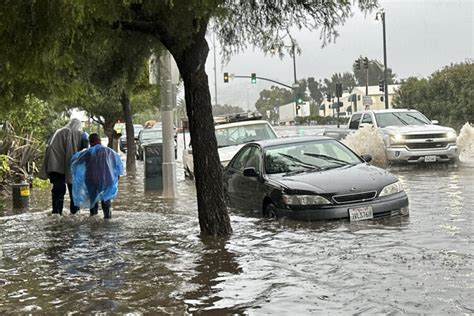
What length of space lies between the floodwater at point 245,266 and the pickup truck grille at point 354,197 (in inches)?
11.9

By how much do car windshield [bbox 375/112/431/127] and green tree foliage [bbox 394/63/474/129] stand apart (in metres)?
16.4

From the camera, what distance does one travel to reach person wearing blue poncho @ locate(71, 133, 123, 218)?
1104cm

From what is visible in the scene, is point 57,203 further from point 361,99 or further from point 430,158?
point 361,99

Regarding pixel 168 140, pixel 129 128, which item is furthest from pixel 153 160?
pixel 129 128

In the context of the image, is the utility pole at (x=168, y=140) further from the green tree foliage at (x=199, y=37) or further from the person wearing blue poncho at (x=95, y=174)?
the green tree foliage at (x=199, y=37)

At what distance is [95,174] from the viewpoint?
11.1 m

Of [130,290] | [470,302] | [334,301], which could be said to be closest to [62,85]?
[130,290]

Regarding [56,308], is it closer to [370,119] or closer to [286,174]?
[286,174]

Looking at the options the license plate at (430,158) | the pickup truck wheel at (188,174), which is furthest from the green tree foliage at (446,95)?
the pickup truck wheel at (188,174)

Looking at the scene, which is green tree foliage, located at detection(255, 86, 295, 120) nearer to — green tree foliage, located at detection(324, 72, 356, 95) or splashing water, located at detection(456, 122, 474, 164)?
green tree foliage, located at detection(324, 72, 356, 95)

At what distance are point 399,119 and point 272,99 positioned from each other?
118 m

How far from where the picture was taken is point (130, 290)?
20.1 feet

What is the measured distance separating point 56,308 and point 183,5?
12.0 ft

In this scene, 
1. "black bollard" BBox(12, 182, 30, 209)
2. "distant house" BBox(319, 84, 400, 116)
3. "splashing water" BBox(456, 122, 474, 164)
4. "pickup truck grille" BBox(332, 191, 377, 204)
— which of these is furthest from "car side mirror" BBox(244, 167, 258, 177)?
"distant house" BBox(319, 84, 400, 116)
